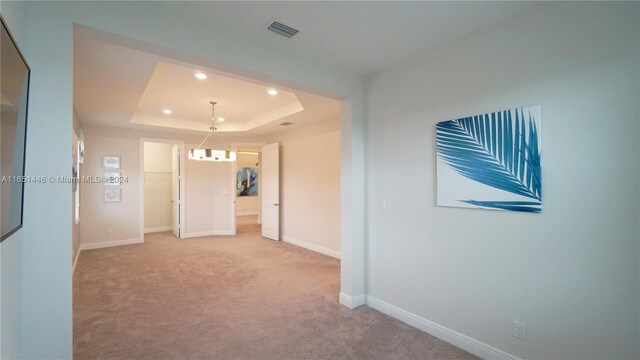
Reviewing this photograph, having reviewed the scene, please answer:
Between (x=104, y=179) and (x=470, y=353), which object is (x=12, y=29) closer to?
(x=470, y=353)

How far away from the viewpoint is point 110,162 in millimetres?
6008

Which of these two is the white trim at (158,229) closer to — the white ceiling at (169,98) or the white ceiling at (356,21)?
the white ceiling at (169,98)

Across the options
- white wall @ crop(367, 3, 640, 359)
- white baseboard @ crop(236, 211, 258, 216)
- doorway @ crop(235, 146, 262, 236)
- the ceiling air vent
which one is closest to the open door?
doorway @ crop(235, 146, 262, 236)

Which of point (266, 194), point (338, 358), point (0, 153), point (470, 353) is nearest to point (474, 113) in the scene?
point (470, 353)

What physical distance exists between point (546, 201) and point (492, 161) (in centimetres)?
44

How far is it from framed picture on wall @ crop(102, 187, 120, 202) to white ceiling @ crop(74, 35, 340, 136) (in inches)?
52.4

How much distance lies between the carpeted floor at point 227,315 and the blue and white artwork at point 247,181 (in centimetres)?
623

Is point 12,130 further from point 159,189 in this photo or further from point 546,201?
point 159,189

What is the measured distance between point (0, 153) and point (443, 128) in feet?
9.07

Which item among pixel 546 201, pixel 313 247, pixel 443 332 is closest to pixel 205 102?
pixel 313 247

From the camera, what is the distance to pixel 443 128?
2.57m

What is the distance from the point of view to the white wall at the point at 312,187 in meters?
5.36

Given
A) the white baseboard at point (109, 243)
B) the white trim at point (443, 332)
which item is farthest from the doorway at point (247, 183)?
the white trim at point (443, 332)

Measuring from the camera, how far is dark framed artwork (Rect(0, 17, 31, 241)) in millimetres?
1121
